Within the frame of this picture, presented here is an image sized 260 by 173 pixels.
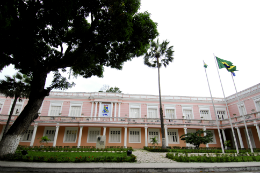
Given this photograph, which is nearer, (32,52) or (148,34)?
(32,52)

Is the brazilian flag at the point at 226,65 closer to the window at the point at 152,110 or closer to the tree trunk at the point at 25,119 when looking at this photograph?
the window at the point at 152,110

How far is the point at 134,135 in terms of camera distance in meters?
19.4

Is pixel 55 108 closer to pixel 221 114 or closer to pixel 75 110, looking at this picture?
pixel 75 110

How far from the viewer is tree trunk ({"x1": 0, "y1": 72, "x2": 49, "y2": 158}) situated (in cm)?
762

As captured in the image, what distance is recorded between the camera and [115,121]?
18.0 meters

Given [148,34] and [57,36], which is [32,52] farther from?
[148,34]

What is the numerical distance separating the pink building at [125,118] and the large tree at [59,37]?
936 centimetres

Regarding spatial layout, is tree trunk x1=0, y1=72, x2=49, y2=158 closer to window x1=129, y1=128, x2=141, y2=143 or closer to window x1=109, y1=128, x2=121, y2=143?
window x1=109, y1=128, x2=121, y2=143

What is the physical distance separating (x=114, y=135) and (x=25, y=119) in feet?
40.9

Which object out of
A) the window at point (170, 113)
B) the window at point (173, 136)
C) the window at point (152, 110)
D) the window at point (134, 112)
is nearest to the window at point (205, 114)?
the window at point (170, 113)

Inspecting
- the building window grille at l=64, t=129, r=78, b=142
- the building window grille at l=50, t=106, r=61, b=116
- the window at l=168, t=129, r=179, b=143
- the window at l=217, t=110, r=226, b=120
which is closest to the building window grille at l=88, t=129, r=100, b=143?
the building window grille at l=64, t=129, r=78, b=142

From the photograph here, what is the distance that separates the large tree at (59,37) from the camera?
7.33 metres

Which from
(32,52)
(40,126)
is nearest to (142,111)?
(40,126)

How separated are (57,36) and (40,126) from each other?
572 inches
